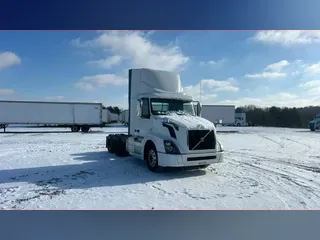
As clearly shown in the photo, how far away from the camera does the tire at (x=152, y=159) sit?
22.4ft

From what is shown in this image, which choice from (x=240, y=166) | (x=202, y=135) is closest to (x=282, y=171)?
(x=240, y=166)

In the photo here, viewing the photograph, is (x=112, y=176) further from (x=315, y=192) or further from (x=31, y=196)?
(x=315, y=192)

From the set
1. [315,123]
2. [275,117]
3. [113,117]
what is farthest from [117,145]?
[275,117]

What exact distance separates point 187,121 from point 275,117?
1753 inches

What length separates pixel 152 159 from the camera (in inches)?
275

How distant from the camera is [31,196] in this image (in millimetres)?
5008

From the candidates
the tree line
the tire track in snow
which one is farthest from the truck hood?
the tree line

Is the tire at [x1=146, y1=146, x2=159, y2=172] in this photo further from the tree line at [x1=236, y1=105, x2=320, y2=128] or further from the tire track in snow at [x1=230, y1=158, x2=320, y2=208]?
the tree line at [x1=236, y1=105, x2=320, y2=128]

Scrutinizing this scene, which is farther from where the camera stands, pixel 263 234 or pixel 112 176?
pixel 112 176

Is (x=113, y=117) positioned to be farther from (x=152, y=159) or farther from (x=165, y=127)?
(x=165, y=127)

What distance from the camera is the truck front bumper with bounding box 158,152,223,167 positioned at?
629cm

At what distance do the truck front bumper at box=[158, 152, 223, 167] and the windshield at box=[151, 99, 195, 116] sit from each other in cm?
152

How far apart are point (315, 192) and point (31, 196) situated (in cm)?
620
